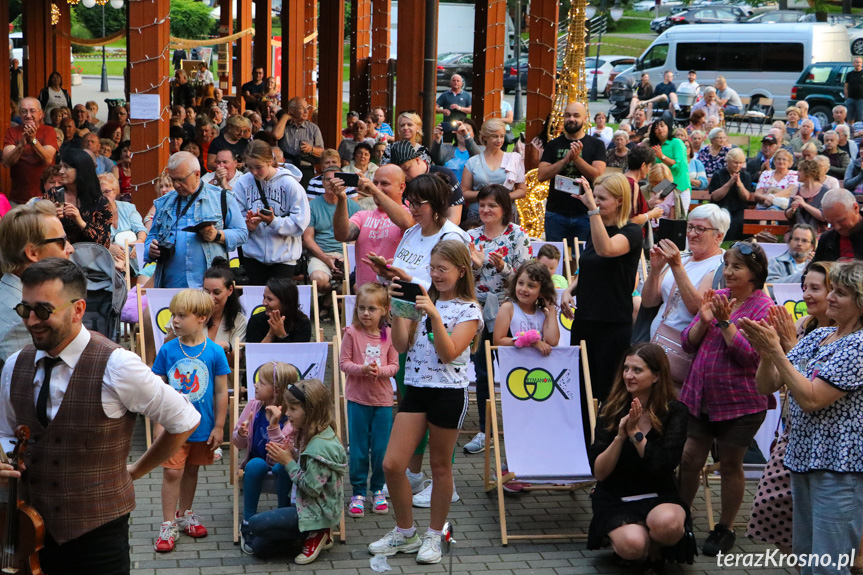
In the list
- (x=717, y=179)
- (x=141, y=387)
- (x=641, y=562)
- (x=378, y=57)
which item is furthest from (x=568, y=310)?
(x=378, y=57)

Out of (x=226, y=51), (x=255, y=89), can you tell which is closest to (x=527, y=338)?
(x=255, y=89)

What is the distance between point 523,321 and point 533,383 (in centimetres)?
41

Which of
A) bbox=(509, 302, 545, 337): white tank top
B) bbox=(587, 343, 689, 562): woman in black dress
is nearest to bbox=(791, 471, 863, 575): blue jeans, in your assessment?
bbox=(587, 343, 689, 562): woman in black dress

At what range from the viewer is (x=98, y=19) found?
50656 mm

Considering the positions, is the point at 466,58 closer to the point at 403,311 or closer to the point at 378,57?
the point at 378,57

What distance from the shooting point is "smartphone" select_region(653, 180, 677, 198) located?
11.0 meters

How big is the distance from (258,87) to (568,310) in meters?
16.0

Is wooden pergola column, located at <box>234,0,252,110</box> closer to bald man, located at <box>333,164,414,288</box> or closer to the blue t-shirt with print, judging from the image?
bald man, located at <box>333,164,414,288</box>

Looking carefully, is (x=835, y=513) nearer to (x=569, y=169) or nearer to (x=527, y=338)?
(x=527, y=338)

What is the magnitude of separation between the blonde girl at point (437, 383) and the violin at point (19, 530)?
7.18 ft

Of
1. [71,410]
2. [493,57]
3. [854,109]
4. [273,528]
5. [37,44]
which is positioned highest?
[37,44]

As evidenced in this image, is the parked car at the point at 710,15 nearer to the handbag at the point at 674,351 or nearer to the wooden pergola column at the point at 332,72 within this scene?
the wooden pergola column at the point at 332,72

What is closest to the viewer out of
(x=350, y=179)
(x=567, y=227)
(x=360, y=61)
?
(x=350, y=179)

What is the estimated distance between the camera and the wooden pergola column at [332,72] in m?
20.1
